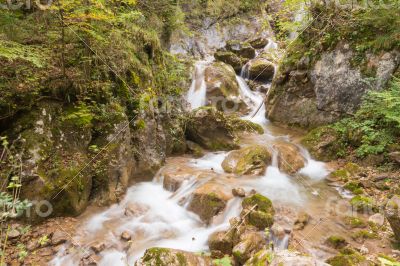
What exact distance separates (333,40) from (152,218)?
8418 mm

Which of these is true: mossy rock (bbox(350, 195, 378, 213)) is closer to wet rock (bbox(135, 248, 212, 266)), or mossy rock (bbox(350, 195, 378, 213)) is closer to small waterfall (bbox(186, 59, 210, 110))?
wet rock (bbox(135, 248, 212, 266))

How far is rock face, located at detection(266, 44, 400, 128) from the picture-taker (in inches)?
350

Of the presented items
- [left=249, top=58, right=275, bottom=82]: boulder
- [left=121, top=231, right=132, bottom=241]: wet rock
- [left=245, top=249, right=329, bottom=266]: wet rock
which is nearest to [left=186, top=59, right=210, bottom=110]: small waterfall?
[left=249, top=58, right=275, bottom=82]: boulder

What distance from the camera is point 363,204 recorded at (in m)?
6.17

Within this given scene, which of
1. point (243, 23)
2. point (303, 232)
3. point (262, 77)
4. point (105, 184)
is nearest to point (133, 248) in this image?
point (105, 184)

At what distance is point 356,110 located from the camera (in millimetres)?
9000

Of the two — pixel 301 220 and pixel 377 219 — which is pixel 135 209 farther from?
pixel 377 219

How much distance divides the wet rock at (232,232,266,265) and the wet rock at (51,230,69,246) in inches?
112

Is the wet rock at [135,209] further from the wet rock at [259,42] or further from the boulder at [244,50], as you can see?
the wet rock at [259,42]

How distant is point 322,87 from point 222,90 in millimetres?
4675

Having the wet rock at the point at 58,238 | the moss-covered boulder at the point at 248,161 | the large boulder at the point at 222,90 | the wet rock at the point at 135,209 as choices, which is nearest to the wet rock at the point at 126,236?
the wet rock at the point at 135,209

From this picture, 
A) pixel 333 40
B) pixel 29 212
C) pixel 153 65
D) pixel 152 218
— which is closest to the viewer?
pixel 29 212

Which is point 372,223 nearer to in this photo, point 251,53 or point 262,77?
point 262,77

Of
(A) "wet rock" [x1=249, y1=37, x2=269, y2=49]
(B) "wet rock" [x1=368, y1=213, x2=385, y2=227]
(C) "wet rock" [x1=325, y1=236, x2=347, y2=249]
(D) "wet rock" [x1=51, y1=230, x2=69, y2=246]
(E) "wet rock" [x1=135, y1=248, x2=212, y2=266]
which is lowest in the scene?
(D) "wet rock" [x1=51, y1=230, x2=69, y2=246]
